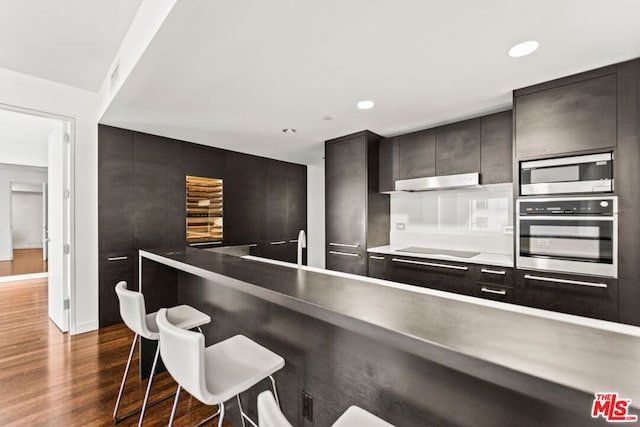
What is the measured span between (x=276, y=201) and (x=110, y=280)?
110 inches

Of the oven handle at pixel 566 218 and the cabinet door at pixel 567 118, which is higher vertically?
the cabinet door at pixel 567 118

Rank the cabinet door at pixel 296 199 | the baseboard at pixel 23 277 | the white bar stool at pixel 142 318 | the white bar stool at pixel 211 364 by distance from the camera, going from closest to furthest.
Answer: the white bar stool at pixel 211 364 → the white bar stool at pixel 142 318 → the baseboard at pixel 23 277 → the cabinet door at pixel 296 199

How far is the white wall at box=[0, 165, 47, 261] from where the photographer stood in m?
6.67

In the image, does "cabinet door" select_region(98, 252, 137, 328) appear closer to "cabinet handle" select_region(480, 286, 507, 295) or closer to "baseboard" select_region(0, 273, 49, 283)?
"baseboard" select_region(0, 273, 49, 283)

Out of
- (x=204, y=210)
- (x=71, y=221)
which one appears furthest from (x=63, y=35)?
(x=204, y=210)

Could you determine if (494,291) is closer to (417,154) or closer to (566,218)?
(566,218)

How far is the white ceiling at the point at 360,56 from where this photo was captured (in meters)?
1.47

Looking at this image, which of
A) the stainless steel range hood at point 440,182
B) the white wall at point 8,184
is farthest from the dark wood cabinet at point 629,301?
the white wall at point 8,184

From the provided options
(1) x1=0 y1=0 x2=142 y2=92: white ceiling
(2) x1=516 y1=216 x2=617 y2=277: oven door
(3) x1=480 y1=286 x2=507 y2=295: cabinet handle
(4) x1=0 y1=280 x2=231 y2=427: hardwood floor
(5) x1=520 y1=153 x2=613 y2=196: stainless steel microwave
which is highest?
(1) x1=0 y1=0 x2=142 y2=92: white ceiling

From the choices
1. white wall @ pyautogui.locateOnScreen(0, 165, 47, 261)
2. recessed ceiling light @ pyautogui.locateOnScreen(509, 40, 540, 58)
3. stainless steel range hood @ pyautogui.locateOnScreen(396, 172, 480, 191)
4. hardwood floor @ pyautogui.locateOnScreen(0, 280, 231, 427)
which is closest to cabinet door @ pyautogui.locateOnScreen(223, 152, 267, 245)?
hardwood floor @ pyautogui.locateOnScreen(0, 280, 231, 427)

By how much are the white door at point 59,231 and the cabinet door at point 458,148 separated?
423 centimetres

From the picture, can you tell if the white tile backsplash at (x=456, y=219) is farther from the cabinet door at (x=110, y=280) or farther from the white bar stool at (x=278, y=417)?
the cabinet door at (x=110, y=280)

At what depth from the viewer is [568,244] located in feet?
7.17

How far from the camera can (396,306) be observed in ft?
3.16
